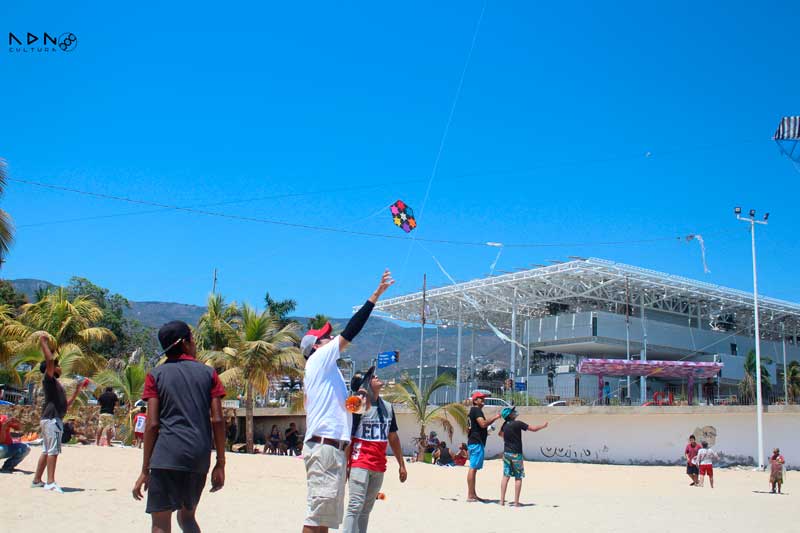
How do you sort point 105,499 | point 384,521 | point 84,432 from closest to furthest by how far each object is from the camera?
point 384,521, point 105,499, point 84,432

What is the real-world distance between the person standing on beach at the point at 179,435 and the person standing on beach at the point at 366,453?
1490 millimetres

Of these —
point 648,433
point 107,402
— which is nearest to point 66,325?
point 107,402

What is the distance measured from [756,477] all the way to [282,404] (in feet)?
62.4

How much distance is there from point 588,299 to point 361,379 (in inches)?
1682

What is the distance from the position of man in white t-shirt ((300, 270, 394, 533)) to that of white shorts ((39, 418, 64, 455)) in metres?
5.20

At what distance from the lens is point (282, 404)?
32188 mm

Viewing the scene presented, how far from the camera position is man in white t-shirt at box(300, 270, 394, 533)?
4715 millimetres

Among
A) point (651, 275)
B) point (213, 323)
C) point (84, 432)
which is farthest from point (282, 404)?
point (651, 275)

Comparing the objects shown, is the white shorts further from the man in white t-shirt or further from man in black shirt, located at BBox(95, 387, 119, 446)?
man in black shirt, located at BBox(95, 387, 119, 446)

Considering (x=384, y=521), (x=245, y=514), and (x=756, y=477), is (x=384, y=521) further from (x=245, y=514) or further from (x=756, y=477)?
(x=756, y=477)

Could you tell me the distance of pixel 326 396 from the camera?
4918 millimetres

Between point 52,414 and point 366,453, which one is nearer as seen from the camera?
point 366,453

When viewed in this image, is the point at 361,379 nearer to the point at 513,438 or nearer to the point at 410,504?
the point at 410,504

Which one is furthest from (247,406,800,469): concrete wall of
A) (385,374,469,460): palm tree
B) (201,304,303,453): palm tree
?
(201,304,303,453): palm tree
